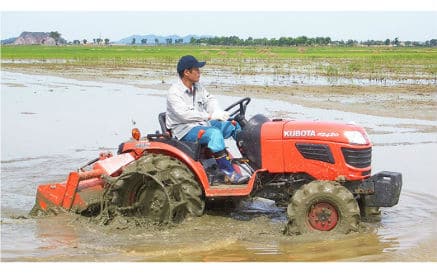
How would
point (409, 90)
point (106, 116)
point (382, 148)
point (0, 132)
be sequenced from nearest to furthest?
point (382, 148) < point (0, 132) < point (106, 116) < point (409, 90)

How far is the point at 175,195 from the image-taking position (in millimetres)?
7344

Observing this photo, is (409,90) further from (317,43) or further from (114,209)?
(317,43)

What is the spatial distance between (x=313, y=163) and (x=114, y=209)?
2.28 m

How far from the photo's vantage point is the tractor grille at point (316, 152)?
7.04 meters

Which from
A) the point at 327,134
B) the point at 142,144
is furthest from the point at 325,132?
the point at 142,144

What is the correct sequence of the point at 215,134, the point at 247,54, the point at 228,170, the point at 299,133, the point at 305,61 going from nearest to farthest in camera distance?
the point at 299,133 < the point at 215,134 < the point at 228,170 < the point at 305,61 < the point at 247,54

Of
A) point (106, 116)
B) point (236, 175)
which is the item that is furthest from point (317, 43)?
point (236, 175)

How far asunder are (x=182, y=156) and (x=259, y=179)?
89cm

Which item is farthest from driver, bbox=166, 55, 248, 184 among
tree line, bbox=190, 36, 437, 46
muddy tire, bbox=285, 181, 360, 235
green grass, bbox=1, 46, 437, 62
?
tree line, bbox=190, 36, 437, 46

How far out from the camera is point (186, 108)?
24.2ft

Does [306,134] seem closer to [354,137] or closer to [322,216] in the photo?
[354,137]

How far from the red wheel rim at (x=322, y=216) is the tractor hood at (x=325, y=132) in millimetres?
702

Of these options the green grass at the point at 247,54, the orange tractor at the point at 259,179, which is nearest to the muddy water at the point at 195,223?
→ the orange tractor at the point at 259,179

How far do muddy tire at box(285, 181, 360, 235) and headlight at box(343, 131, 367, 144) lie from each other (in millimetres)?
479
